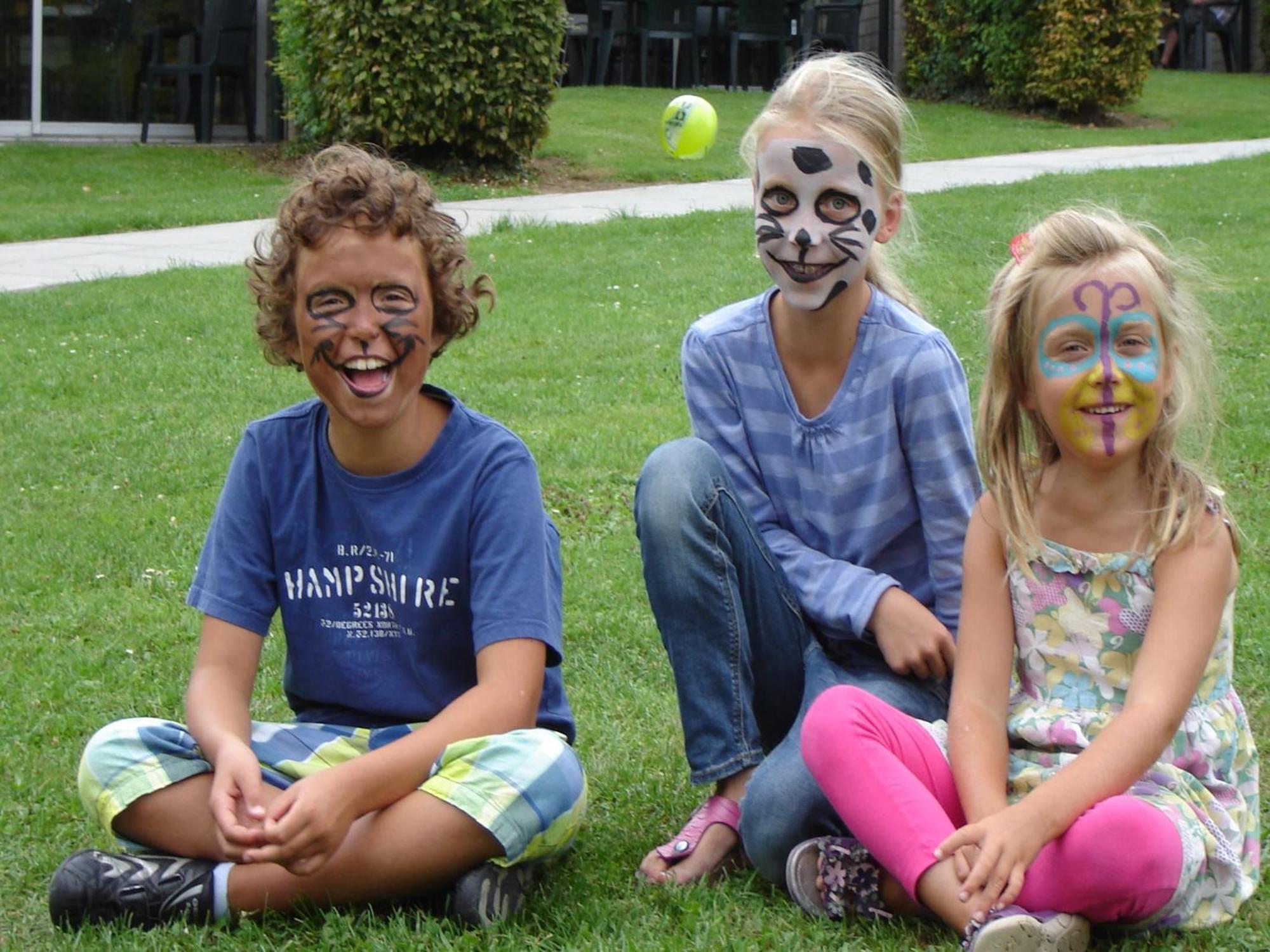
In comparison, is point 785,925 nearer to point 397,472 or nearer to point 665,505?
point 665,505

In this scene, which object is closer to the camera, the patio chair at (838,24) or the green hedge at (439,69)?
the green hedge at (439,69)

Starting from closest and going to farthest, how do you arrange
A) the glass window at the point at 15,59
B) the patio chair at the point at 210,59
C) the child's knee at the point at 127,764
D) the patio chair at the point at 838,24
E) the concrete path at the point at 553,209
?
the child's knee at the point at 127,764 → the concrete path at the point at 553,209 → the patio chair at the point at 210,59 → the glass window at the point at 15,59 → the patio chair at the point at 838,24

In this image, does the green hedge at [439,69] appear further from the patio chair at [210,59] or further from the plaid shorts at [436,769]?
the plaid shorts at [436,769]

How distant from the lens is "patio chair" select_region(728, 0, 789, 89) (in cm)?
1945

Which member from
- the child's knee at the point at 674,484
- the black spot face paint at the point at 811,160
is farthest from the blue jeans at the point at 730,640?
the black spot face paint at the point at 811,160

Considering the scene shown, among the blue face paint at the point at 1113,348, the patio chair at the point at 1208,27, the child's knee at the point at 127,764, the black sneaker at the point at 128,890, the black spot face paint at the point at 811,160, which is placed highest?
the patio chair at the point at 1208,27

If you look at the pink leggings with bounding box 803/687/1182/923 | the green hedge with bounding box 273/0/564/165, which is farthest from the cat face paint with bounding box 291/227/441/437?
the green hedge with bounding box 273/0/564/165

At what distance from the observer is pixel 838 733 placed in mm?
2562

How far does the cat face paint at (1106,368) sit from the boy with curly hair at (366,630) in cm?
89

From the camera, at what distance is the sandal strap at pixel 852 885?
8.50ft

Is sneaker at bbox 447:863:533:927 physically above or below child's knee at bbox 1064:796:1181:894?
below

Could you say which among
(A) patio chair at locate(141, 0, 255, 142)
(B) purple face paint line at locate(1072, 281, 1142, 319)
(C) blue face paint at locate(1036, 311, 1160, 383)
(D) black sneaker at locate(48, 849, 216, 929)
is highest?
(A) patio chair at locate(141, 0, 255, 142)

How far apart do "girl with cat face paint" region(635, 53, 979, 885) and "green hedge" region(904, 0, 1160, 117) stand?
1496cm

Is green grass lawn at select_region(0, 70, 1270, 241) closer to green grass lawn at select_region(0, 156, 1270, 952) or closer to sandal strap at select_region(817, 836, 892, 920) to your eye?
green grass lawn at select_region(0, 156, 1270, 952)
